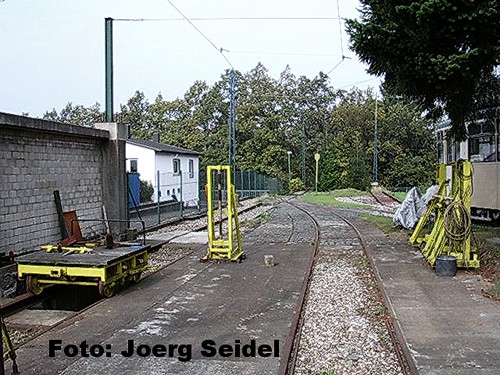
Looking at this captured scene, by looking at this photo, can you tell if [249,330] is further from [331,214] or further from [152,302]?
[331,214]

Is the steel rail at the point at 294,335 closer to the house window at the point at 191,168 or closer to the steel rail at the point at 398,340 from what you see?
the steel rail at the point at 398,340

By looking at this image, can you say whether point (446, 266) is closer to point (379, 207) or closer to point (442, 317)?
point (442, 317)

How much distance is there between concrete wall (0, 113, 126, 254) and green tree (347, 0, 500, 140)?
5969mm

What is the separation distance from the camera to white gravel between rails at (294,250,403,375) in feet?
18.2

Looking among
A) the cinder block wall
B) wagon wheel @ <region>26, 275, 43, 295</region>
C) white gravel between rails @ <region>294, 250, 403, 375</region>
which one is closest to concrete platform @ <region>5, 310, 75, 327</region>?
wagon wheel @ <region>26, 275, 43, 295</region>

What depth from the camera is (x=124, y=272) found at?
351 inches

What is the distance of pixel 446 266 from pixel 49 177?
733 centimetres

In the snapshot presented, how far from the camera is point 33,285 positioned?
8516 mm

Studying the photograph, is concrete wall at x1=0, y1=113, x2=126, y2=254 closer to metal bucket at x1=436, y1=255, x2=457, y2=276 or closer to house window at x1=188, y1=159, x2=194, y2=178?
metal bucket at x1=436, y1=255, x2=457, y2=276

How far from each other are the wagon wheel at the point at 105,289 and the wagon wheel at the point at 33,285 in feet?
3.24

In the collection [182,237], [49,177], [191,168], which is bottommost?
[182,237]

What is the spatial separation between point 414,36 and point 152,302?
6.12m

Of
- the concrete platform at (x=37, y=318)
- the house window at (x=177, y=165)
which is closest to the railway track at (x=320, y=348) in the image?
the concrete platform at (x=37, y=318)

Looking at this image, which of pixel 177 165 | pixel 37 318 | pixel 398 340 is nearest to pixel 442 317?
pixel 398 340
